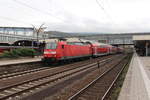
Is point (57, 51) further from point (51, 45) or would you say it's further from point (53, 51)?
point (51, 45)

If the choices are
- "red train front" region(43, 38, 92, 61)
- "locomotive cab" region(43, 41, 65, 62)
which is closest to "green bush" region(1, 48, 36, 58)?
"red train front" region(43, 38, 92, 61)

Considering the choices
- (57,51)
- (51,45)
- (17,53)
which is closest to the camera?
(57,51)

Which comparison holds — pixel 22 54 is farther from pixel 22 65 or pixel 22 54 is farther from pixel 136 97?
pixel 136 97

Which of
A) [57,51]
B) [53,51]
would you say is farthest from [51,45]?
[57,51]

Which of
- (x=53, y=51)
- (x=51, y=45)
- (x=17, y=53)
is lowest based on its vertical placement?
(x=17, y=53)

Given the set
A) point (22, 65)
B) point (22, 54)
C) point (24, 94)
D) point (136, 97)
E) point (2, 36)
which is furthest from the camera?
point (2, 36)

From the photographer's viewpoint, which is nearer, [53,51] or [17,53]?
[53,51]

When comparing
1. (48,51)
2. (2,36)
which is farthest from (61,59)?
(2,36)

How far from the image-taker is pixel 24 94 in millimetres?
9352

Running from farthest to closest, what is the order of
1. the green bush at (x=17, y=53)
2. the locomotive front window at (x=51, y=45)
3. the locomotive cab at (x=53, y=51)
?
1. the green bush at (x=17, y=53)
2. the locomotive front window at (x=51, y=45)
3. the locomotive cab at (x=53, y=51)

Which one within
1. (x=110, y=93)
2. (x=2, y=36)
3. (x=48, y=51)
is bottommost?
(x=110, y=93)

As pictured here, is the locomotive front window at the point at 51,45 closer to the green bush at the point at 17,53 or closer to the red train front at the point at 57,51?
the red train front at the point at 57,51

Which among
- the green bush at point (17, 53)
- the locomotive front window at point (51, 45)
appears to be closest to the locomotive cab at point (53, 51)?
the locomotive front window at point (51, 45)

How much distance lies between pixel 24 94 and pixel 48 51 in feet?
44.5
